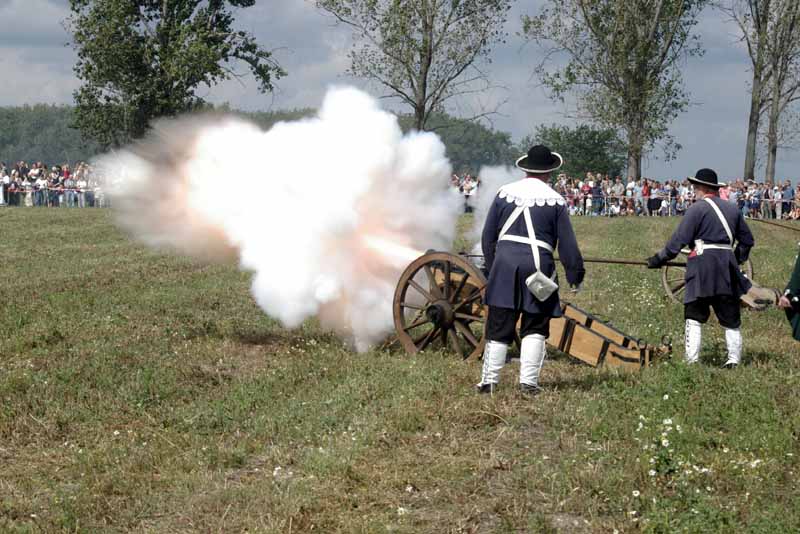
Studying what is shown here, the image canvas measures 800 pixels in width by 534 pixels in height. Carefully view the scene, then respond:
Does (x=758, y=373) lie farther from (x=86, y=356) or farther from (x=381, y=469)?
(x=86, y=356)

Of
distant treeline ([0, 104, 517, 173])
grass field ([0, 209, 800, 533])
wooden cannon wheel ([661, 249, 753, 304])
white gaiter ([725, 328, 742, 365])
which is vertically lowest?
grass field ([0, 209, 800, 533])

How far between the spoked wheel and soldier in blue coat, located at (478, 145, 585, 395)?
95 cm

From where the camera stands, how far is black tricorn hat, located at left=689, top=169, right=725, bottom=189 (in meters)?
9.05

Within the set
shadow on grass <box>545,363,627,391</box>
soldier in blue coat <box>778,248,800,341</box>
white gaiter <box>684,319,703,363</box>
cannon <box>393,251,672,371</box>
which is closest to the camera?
soldier in blue coat <box>778,248,800,341</box>

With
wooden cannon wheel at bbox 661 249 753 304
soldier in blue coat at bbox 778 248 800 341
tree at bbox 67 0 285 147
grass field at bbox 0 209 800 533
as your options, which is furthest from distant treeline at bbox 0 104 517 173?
soldier in blue coat at bbox 778 248 800 341

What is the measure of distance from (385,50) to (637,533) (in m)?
25.6

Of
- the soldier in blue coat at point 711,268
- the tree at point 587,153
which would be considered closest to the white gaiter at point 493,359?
the soldier in blue coat at point 711,268

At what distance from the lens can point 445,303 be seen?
9219 mm

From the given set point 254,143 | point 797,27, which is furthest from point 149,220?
point 797,27

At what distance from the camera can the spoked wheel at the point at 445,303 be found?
356 inches

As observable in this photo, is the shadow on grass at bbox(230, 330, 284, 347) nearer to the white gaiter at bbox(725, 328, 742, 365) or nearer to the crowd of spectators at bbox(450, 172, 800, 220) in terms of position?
the white gaiter at bbox(725, 328, 742, 365)

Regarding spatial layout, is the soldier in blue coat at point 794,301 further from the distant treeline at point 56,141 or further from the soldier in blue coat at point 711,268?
the distant treeline at point 56,141

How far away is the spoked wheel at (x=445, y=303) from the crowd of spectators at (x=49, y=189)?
23843mm

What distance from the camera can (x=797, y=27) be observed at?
109 ft
